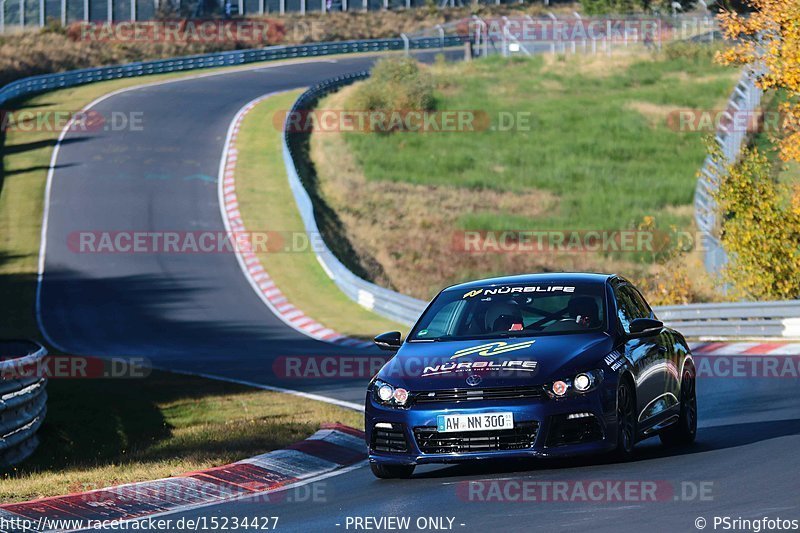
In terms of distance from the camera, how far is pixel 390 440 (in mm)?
9453

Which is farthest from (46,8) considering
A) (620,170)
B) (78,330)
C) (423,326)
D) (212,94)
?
(423,326)

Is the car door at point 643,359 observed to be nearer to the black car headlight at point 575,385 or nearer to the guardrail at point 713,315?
the black car headlight at point 575,385

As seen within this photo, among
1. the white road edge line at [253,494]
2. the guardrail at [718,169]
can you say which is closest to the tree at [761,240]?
the guardrail at [718,169]

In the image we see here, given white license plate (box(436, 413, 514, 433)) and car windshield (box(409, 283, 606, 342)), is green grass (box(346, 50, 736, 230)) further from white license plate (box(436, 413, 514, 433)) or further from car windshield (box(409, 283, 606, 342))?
white license plate (box(436, 413, 514, 433))

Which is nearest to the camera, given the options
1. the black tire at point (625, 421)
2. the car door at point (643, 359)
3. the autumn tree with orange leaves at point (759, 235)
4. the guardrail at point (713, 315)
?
the black tire at point (625, 421)

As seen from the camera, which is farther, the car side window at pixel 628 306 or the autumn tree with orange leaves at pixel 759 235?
the autumn tree with orange leaves at pixel 759 235

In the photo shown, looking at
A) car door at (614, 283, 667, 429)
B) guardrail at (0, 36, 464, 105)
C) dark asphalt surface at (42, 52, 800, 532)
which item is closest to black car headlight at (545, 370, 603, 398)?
dark asphalt surface at (42, 52, 800, 532)

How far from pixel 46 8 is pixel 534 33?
2735 cm

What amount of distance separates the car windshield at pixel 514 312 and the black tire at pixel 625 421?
Answer: 67cm

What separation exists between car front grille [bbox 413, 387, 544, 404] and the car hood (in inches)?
1.5

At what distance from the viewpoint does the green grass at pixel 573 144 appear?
4328 cm

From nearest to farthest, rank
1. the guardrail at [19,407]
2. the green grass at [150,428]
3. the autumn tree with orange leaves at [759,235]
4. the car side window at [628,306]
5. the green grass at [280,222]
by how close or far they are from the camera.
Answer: the car side window at [628,306]
the green grass at [150,428]
the guardrail at [19,407]
the autumn tree with orange leaves at [759,235]
the green grass at [280,222]

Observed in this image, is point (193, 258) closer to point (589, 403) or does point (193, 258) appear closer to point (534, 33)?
point (589, 403)

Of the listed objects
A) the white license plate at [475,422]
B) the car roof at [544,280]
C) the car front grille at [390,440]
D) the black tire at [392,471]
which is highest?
the car roof at [544,280]
